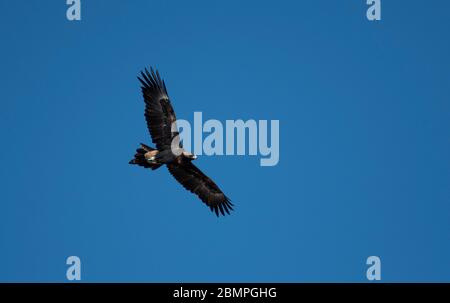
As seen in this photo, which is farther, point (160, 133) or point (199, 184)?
point (199, 184)

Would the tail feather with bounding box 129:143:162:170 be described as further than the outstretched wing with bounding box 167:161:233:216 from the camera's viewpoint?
No

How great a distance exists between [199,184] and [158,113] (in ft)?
9.39

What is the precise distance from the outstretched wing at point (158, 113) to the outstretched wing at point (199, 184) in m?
0.96

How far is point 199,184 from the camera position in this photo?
2620 centimetres

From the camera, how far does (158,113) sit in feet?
80.5

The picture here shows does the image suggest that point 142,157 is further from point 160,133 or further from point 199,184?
point 199,184

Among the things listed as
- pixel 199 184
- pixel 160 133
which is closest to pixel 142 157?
pixel 160 133

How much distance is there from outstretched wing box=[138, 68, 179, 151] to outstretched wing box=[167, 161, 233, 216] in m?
0.96

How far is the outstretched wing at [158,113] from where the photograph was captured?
24375mm

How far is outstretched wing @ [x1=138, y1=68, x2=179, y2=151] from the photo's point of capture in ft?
80.0

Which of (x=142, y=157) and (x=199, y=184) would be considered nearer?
(x=142, y=157)

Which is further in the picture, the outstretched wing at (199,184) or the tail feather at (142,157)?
the outstretched wing at (199,184)

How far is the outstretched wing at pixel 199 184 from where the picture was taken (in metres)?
25.5
